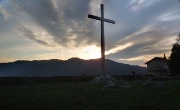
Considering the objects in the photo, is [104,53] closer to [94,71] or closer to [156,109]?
[156,109]

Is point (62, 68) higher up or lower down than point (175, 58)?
higher up

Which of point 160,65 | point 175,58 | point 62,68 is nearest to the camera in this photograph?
point 175,58

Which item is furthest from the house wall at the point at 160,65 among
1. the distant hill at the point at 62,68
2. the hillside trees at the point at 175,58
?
the distant hill at the point at 62,68

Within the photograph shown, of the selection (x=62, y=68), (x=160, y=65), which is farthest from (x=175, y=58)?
(x=62, y=68)

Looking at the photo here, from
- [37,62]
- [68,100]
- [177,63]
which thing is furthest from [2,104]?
[37,62]

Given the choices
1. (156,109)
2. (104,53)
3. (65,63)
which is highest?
(65,63)

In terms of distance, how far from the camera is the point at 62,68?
185m

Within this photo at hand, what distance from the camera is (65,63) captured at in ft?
625

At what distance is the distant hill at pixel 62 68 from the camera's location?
548 ft

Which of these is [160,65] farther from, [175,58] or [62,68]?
[62,68]

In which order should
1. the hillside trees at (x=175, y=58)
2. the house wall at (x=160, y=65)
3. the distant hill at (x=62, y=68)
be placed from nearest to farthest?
the hillside trees at (x=175, y=58)
the house wall at (x=160, y=65)
the distant hill at (x=62, y=68)

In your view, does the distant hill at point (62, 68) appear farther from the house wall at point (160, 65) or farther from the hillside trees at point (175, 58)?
the hillside trees at point (175, 58)

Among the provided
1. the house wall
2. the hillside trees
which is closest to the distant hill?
the house wall

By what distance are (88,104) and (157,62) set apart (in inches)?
2653
